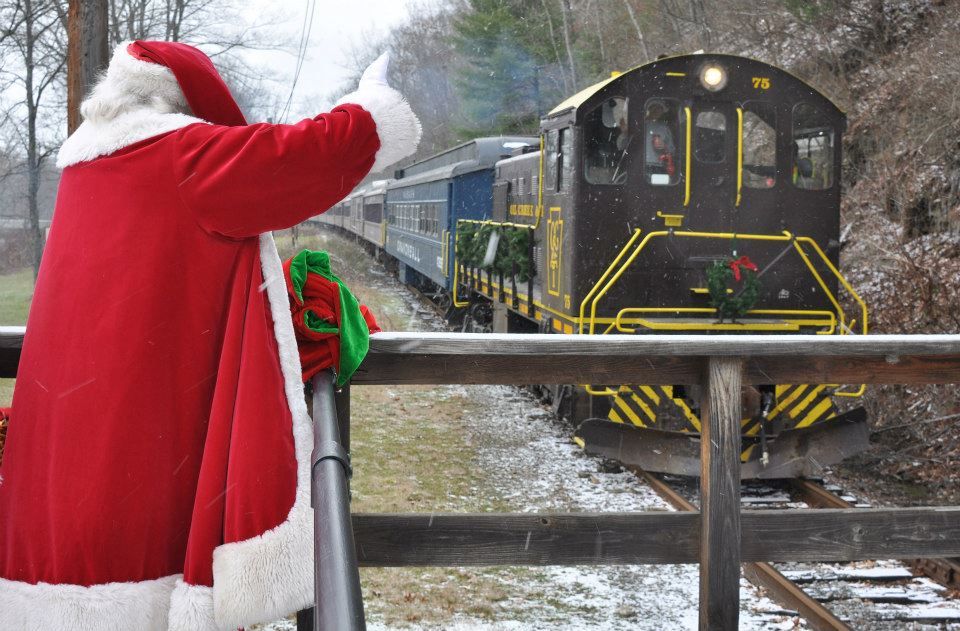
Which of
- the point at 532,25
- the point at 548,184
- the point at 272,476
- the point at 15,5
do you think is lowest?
the point at 272,476

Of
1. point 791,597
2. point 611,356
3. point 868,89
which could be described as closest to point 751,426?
point 791,597

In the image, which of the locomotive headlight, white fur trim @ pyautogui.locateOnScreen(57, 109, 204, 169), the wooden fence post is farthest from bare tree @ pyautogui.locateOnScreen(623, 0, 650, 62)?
white fur trim @ pyautogui.locateOnScreen(57, 109, 204, 169)

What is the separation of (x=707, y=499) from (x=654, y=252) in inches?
232

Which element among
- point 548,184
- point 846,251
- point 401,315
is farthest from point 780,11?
point 548,184

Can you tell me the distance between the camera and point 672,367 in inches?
125

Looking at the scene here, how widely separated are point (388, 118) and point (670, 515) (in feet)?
5.52

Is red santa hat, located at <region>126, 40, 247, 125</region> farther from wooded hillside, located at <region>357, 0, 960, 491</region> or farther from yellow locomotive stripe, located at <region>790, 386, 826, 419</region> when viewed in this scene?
wooded hillside, located at <region>357, 0, 960, 491</region>

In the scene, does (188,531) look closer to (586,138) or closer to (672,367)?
(672,367)

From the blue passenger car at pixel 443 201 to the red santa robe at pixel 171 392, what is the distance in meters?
12.0

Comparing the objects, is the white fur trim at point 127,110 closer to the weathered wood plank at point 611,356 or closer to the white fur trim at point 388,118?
the white fur trim at point 388,118

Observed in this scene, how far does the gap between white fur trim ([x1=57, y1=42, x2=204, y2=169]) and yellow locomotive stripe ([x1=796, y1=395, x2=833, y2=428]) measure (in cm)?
705

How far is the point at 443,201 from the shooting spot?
683 inches

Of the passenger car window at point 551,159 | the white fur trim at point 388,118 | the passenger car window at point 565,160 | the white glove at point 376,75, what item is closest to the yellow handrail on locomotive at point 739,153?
the passenger car window at point 565,160

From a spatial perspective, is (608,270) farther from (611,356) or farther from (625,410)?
(611,356)
